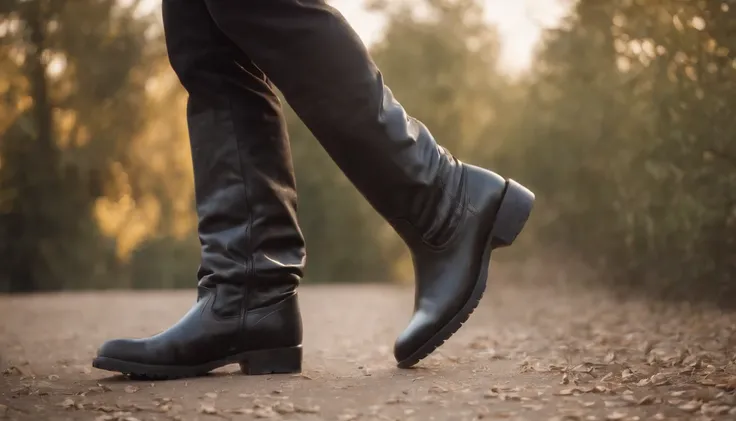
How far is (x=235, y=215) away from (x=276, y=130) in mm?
209

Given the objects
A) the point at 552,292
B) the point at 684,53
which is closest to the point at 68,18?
the point at 552,292

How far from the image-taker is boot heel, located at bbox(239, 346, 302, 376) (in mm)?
1826

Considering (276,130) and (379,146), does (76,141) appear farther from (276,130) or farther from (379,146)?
(379,146)

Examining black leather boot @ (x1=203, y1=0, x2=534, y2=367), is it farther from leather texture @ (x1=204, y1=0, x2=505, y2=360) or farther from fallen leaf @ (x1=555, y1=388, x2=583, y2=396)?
fallen leaf @ (x1=555, y1=388, x2=583, y2=396)

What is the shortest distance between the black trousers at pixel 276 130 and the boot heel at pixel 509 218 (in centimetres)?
10

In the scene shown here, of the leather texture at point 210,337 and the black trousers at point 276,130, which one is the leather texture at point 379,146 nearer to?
the black trousers at point 276,130

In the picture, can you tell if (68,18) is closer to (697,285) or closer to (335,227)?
(335,227)

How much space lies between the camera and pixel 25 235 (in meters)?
7.81

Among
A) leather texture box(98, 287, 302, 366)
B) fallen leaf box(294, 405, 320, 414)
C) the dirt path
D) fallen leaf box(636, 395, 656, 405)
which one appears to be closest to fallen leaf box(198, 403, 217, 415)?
the dirt path

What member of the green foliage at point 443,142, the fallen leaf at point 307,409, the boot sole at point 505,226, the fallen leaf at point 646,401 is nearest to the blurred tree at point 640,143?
the green foliage at point 443,142

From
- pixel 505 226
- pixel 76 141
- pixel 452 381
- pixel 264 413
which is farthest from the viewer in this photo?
pixel 76 141

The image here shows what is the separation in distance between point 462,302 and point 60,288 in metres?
7.03

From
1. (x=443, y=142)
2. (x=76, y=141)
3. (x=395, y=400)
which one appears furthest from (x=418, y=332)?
(x=76, y=141)

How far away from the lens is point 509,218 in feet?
5.87
